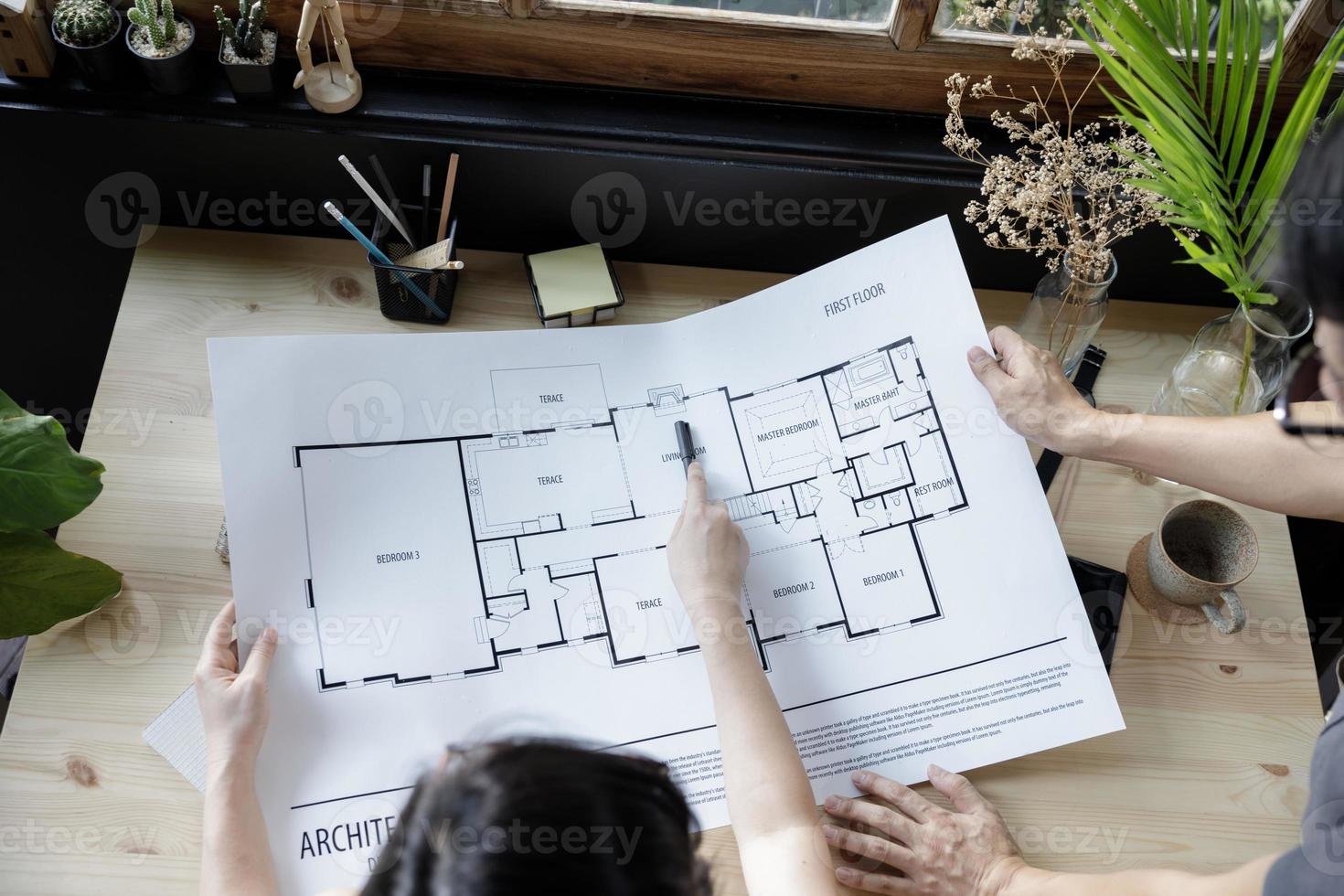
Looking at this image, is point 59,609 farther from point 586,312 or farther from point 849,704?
point 849,704

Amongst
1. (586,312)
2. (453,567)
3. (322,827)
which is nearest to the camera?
(322,827)

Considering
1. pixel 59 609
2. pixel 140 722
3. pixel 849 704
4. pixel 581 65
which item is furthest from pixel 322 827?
pixel 581 65

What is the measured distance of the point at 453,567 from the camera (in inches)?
36.7

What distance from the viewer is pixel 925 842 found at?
0.87m

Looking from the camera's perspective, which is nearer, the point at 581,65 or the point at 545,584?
the point at 545,584

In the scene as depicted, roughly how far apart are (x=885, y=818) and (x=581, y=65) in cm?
86

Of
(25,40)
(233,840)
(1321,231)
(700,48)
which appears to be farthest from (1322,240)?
(25,40)

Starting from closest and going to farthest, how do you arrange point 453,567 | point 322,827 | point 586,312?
point 322,827 < point 453,567 < point 586,312

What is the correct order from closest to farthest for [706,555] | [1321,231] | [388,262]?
[1321,231] → [706,555] → [388,262]

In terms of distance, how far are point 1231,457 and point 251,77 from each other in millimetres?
1084

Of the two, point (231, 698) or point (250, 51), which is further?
point (250, 51)

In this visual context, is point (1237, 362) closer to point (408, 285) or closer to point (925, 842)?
point (925, 842)

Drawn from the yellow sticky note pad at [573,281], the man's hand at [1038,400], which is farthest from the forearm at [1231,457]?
the yellow sticky note pad at [573,281]

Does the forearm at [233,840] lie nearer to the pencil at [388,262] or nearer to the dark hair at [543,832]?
the dark hair at [543,832]
